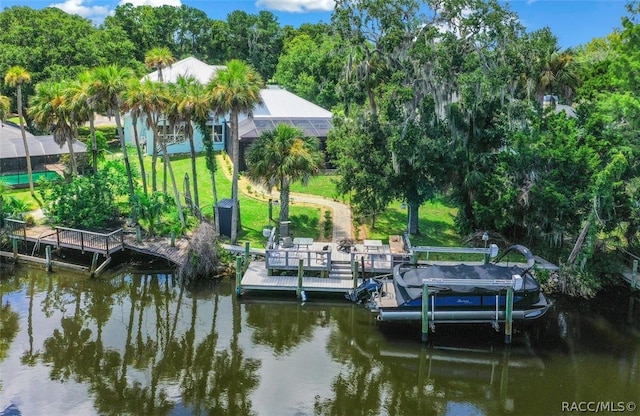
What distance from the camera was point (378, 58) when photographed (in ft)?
82.0

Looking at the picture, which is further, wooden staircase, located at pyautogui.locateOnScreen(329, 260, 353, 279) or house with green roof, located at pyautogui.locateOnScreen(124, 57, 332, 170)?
house with green roof, located at pyautogui.locateOnScreen(124, 57, 332, 170)

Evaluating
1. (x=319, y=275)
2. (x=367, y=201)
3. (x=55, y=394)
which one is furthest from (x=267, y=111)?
(x=55, y=394)

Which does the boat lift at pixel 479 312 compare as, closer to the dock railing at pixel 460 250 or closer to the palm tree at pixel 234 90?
the dock railing at pixel 460 250

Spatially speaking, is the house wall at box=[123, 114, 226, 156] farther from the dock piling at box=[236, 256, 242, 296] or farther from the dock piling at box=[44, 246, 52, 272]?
the dock piling at box=[236, 256, 242, 296]

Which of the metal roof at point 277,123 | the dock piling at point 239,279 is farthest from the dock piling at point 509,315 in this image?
the metal roof at point 277,123

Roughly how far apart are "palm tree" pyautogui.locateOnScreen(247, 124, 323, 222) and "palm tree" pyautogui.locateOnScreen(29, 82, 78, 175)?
9188 mm

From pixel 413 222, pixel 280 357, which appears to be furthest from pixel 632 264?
pixel 280 357

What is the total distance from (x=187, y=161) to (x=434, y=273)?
78.8ft

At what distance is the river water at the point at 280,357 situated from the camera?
52.7 feet

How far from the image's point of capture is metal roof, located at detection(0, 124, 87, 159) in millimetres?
34312

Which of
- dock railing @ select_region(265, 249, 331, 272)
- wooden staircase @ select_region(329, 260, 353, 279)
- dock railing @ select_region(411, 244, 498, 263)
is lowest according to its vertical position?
wooden staircase @ select_region(329, 260, 353, 279)

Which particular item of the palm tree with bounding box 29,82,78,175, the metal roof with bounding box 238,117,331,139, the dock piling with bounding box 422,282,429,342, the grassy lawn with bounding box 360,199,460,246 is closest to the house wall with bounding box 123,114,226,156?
the metal roof with bounding box 238,117,331,139

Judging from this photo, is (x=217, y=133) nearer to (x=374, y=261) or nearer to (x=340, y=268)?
(x=340, y=268)

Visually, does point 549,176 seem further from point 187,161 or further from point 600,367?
point 187,161
